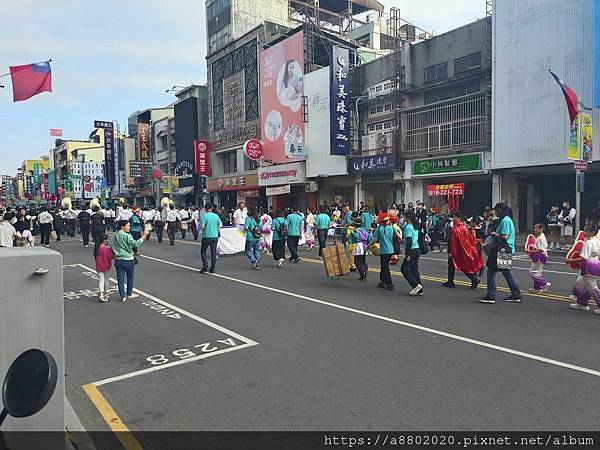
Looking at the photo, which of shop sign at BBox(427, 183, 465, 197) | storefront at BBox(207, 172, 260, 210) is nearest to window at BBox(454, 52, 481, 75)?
shop sign at BBox(427, 183, 465, 197)

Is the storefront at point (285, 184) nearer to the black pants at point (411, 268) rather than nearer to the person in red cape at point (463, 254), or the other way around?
the person in red cape at point (463, 254)

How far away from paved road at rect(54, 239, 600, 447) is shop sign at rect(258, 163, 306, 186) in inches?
892

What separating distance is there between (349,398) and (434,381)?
0.96m

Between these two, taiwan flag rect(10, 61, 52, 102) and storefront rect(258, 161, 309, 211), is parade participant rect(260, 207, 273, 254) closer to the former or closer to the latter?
taiwan flag rect(10, 61, 52, 102)

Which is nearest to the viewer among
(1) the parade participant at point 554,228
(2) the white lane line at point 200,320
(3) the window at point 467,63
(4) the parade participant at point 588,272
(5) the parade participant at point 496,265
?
(2) the white lane line at point 200,320

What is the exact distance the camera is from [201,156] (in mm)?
42906

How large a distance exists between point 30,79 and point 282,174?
18.9 m

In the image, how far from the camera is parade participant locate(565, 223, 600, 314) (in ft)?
25.2

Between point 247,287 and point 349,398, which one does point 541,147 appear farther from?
point 349,398

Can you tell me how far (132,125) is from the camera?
67125mm

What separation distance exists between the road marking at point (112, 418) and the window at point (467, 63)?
22.3 metres

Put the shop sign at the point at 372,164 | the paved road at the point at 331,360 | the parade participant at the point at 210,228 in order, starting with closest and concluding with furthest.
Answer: the paved road at the point at 331,360 < the parade participant at the point at 210,228 < the shop sign at the point at 372,164

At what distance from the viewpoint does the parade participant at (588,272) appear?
768cm

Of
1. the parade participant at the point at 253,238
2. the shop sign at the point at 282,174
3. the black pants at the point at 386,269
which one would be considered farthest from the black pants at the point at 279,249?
the shop sign at the point at 282,174
